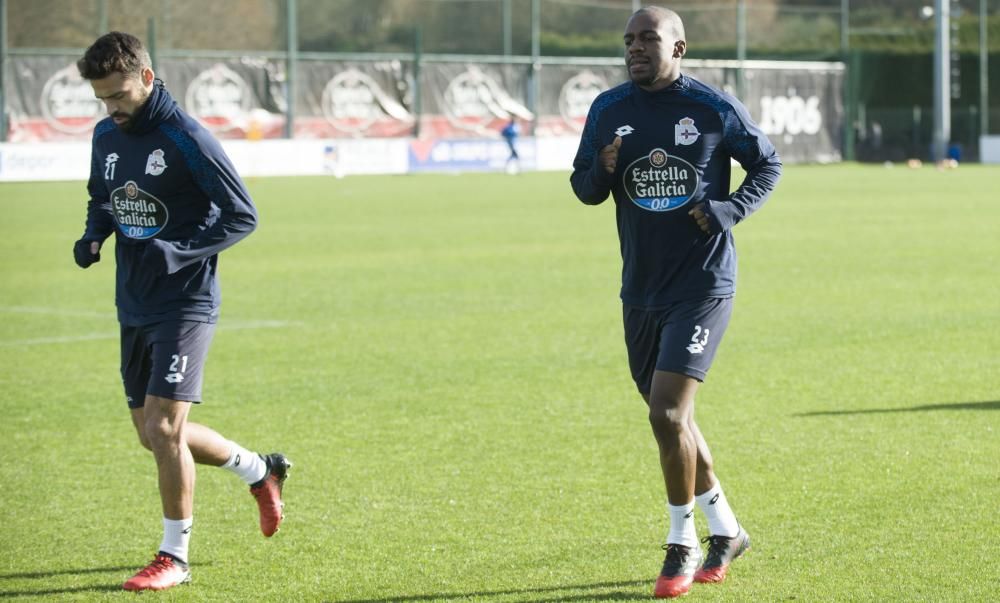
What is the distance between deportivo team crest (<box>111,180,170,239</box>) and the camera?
628cm

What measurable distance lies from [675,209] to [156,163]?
203cm

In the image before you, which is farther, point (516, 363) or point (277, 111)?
point (277, 111)

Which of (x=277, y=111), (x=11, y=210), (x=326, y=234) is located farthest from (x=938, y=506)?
(x=277, y=111)

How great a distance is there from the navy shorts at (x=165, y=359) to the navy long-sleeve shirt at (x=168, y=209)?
52 mm

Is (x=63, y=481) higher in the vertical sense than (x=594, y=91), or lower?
lower

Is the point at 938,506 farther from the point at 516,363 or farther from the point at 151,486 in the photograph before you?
the point at 516,363

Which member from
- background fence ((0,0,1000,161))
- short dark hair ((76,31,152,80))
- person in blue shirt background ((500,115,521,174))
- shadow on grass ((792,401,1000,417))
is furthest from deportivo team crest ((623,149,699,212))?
person in blue shirt background ((500,115,521,174))

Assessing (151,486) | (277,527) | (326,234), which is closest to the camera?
(277,527)

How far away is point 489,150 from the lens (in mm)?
49562

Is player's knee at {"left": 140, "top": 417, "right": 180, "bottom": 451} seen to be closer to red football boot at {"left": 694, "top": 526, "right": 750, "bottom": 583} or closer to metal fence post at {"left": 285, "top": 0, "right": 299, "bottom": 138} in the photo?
red football boot at {"left": 694, "top": 526, "right": 750, "bottom": 583}

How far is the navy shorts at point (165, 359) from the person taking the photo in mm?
6238

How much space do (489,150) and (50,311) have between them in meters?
34.1

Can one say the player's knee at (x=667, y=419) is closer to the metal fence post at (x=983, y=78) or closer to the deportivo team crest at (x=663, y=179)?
the deportivo team crest at (x=663, y=179)

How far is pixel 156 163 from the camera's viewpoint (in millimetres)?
6223
